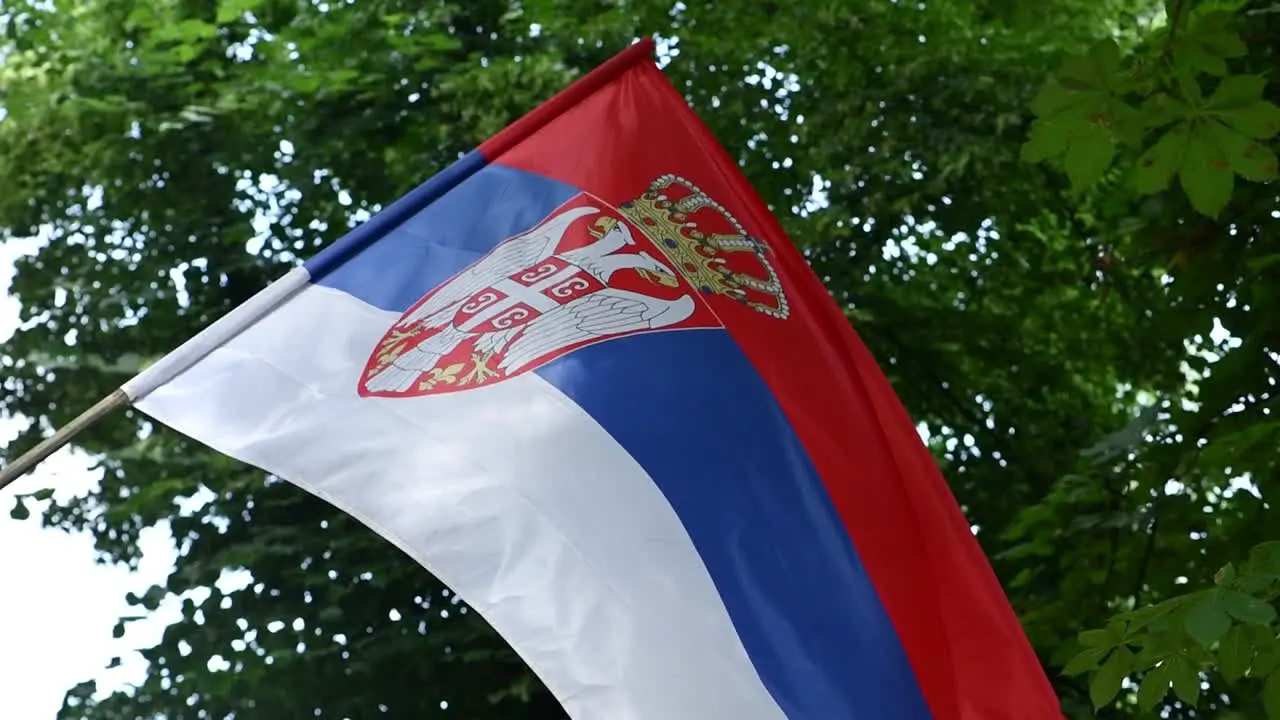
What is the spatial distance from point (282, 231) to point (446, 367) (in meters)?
5.40

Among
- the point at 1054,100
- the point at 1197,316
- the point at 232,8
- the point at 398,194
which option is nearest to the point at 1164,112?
the point at 1054,100

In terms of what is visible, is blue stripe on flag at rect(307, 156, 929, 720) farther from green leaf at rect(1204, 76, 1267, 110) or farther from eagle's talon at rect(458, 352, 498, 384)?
green leaf at rect(1204, 76, 1267, 110)

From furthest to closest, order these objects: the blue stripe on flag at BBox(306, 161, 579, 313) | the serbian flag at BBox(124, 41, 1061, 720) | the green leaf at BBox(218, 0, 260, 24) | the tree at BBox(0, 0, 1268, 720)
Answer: the green leaf at BBox(218, 0, 260, 24)
the tree at BBox(0, 0, 1268, 720)
the blue stripe on flag at BBox(306, 161, 579, 313)
the serbian flag at BBox(124, 41, 1061, 720)

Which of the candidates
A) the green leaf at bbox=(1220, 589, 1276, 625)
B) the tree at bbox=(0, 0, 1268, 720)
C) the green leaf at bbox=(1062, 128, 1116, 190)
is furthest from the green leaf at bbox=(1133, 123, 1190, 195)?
the tree at bbox=(0, 0, 1268, 720)

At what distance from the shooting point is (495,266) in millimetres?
3359

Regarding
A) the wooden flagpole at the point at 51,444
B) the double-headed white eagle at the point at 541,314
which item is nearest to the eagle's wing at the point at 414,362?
the double-headed white eagle at the point at 541,314

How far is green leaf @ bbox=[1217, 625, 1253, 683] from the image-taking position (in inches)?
125

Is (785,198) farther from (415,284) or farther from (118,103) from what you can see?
(415,284)

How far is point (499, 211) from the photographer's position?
350cm

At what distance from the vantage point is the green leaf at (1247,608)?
2883 mm

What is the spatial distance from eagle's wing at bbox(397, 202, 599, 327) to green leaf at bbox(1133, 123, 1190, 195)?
116 centimetres

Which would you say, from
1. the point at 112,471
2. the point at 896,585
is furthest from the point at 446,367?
the point at 112,471

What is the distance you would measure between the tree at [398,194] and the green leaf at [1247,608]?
436 centimetres

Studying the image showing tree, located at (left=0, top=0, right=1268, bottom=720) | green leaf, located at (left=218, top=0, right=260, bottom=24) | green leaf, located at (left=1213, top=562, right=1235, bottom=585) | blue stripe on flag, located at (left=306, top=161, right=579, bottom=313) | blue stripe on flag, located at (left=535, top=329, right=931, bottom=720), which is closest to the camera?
blue stripe on flag, located at (left=535, top=329, right=931, bottom=720)
